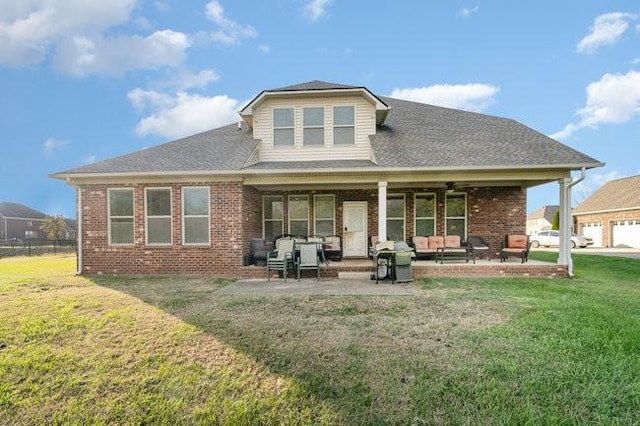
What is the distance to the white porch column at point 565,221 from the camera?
32.5 ft

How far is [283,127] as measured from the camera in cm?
1155

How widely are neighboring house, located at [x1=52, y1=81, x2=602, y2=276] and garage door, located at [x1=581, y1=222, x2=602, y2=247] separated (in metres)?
21.9

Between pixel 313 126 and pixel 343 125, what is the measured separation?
38.5 inches

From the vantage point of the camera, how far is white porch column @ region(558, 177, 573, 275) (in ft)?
32.5

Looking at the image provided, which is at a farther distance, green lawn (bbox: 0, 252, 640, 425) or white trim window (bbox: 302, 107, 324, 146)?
white trim window (bbox: 302, 107, 324, 146)

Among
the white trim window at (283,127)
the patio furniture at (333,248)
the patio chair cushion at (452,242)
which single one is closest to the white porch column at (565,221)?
the patio chair cushion at (452,242)

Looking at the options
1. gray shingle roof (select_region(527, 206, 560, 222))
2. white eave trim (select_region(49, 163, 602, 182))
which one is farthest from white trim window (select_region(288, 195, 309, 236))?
gray shingle roof (select_region(527, 206, 560, 222))

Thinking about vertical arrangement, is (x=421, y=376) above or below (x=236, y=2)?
below

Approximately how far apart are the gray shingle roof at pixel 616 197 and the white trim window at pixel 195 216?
28.8 metres

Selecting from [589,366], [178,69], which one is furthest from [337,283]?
[178,69]

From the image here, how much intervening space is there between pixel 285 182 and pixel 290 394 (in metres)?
7.45

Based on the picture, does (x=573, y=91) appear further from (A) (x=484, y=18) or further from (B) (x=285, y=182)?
(B) (x=285, y=182)

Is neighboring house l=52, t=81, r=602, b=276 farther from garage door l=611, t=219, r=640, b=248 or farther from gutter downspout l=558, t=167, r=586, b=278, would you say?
garage door l=611, t=219, r=640, b=248

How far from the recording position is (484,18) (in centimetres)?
1370
